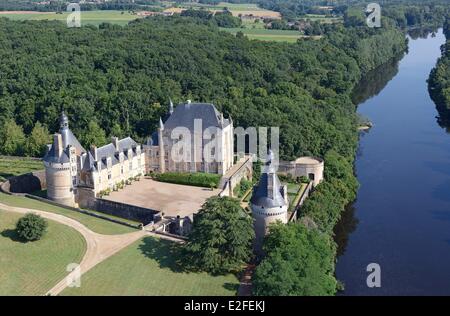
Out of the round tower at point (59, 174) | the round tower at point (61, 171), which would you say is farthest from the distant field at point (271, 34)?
the round tower at point (59, 174)

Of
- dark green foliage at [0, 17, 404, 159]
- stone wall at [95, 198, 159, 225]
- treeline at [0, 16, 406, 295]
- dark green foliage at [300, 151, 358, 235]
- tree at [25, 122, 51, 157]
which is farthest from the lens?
dark green foliage at [0, 17, 404, 159]

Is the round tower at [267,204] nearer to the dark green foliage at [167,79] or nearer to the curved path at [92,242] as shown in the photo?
the curved path at [92,242]

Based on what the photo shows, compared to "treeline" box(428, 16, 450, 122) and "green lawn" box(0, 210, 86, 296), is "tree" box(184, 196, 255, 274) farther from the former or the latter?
"treeline" box(428, 16, 450, 122)

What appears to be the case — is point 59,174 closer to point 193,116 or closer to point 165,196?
point 165,196

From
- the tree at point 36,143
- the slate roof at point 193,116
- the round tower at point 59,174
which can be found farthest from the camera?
the tree at point 36,143

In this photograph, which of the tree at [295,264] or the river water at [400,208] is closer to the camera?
the tree at [295,264]

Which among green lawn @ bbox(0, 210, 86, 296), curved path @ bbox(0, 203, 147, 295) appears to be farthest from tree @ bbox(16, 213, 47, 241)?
curved path @ bbox(0, 203, 147, 295)
